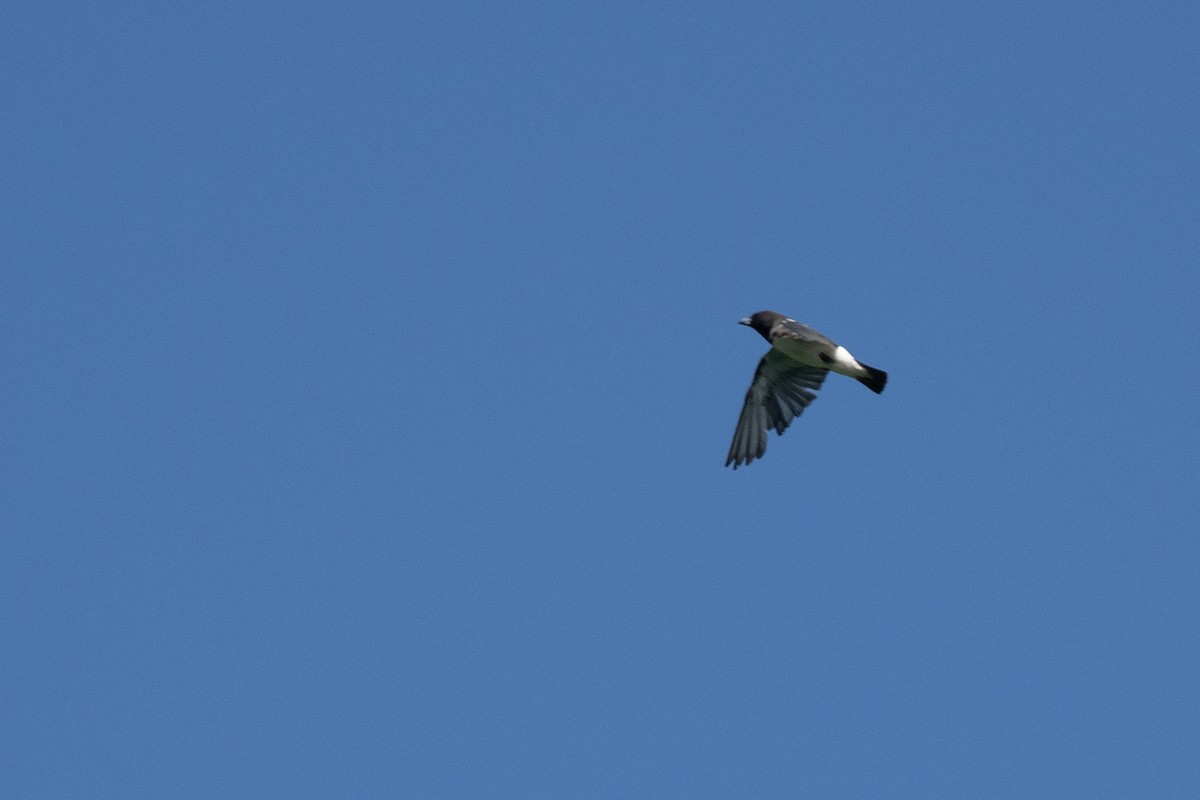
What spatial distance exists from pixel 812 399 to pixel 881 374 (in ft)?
3.95

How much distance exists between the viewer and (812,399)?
Answer: 2017 cm

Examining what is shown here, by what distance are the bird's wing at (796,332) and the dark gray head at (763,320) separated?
0.37 ft

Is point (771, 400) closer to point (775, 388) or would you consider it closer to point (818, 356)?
point (775, 388)

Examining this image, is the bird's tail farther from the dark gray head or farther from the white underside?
the dark gray head

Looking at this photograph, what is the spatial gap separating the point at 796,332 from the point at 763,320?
0.93m

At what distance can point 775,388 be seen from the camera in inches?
803

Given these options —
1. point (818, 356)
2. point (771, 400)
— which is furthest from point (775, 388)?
point (818, 356)

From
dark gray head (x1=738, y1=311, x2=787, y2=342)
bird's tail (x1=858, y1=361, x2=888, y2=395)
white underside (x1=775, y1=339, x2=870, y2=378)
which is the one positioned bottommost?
bird's tail (x1=858, y1=361, x2=888, y2=395)

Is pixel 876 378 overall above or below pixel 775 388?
below

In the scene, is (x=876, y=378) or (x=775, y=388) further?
(x=775, y=388)

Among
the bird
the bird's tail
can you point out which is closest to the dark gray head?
the bird

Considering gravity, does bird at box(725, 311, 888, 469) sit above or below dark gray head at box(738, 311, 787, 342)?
below

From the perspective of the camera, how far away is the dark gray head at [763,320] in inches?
803

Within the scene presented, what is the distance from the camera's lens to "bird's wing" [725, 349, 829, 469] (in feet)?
66.2
